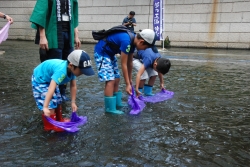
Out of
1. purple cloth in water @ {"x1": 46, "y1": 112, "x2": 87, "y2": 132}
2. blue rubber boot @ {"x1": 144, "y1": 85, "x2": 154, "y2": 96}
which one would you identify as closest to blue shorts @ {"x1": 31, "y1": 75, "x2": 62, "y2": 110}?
purple cloth in water @ {"x1": 46, "y1": 112, "x2": 87, "y2": 132}

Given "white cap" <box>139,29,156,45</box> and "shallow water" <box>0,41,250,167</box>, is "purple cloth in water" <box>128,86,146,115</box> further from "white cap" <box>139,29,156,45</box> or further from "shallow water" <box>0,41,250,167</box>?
"white cap" <box>139,29,156,45</box>

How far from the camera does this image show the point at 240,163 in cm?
235

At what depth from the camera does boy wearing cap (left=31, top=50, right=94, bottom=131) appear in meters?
2.80

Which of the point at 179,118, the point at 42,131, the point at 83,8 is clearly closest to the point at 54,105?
the point at 42,131

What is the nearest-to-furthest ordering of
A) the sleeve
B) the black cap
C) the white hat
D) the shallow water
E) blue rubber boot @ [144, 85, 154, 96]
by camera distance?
1. the shallow water
2. the white hat
3. the sleeve
4. the black cap
5. blue rubber boot @ [144, 85, 154, 96]

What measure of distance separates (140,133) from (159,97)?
1.65m

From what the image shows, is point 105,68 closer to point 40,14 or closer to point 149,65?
point 149,65

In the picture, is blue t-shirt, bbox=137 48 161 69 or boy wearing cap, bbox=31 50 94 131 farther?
blue t-shirt, bbox=137 48 161 69

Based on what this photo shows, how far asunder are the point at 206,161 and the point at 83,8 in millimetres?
14150

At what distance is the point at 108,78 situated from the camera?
374 cm

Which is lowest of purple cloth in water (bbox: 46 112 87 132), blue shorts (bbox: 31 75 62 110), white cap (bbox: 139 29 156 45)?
purple cloth in water (bbox: 46 112 87 132)

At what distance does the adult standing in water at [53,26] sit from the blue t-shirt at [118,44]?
1.68 ft

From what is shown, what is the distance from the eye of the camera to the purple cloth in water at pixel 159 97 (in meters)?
4.46

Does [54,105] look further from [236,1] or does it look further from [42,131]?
[236,1]
